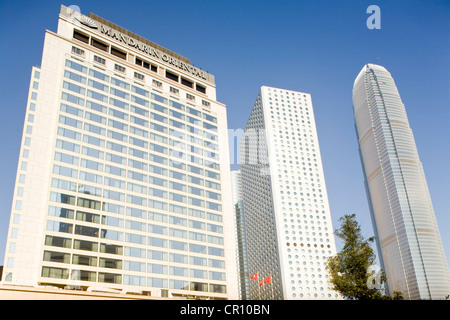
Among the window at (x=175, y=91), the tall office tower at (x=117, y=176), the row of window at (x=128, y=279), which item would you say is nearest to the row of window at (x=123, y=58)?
the tall office tower at (x=117, y=176)

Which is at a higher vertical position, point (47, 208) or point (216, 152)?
point (216, 152)

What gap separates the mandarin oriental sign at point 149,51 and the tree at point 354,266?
7253 cm

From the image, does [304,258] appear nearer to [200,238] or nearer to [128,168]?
[200,238]

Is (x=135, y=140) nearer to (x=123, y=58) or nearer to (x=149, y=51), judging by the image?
(x=123, y=58)

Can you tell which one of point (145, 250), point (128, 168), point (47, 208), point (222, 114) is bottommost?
point (145, 250)

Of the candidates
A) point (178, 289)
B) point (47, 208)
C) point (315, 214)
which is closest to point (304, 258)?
point (315, 214)

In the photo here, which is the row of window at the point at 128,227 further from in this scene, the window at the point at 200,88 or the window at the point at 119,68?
the window at the point at 200,88

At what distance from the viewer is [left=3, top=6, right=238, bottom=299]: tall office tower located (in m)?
68.9

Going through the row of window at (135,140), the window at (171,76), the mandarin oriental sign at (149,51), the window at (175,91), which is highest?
the mandarin oriental sign at (149,51)

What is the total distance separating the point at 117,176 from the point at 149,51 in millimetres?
39625

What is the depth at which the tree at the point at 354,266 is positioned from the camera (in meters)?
46.6

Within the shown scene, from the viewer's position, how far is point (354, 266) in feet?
159
